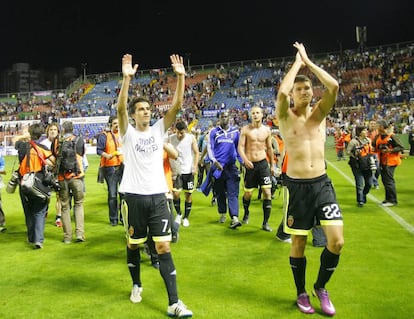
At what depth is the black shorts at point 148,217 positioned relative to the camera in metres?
4.52

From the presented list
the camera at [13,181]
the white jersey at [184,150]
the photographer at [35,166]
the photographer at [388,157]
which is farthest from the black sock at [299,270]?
the photographer at [388,157]

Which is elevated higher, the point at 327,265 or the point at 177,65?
the point at 177,65

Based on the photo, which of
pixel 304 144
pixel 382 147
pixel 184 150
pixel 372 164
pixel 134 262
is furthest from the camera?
pixel 382 147

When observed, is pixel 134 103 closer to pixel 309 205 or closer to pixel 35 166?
pixel 309 205

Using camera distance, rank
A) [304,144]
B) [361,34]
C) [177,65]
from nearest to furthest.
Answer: [304,144], [177,65], [361,34]

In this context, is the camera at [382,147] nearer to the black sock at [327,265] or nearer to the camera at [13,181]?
the black sock at [327,265]

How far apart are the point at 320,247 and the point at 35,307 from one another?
4.14 metres

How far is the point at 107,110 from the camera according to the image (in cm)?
4628

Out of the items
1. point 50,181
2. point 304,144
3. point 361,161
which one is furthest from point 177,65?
point 361,161

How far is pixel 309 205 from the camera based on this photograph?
14.5 feet

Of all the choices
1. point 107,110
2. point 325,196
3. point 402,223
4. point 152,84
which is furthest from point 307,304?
point 152,84

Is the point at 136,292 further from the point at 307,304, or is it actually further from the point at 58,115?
the point at 58,115

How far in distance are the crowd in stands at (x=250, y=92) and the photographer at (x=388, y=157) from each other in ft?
55.5

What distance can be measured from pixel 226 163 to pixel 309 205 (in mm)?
4265
